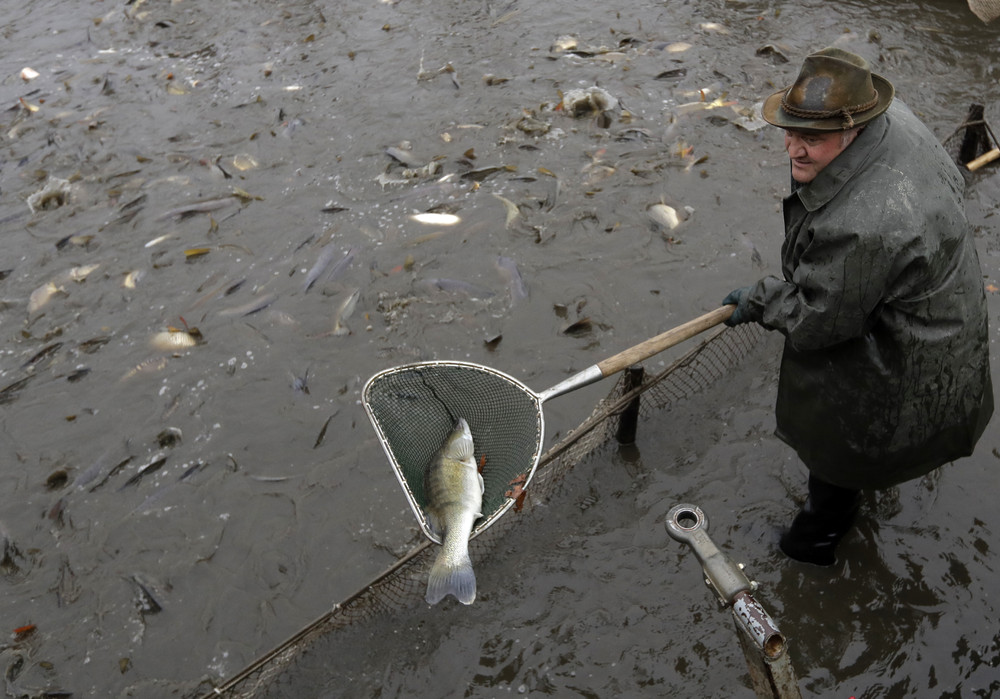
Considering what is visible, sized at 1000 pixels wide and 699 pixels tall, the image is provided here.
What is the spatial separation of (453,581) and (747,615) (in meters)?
1.30

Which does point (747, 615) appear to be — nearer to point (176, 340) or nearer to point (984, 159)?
point (176, 340)

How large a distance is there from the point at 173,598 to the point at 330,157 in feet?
16.2

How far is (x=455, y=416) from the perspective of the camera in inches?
155

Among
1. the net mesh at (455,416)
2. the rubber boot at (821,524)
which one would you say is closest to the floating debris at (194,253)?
the net mesh at (455,416)

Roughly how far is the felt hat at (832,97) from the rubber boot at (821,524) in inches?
67.5

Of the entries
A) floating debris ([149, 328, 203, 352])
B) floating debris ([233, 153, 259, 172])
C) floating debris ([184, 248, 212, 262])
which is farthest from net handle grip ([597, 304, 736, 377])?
floating debris ([233, 153, 259, 172])

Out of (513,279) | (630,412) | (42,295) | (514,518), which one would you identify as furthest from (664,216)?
(42,295)

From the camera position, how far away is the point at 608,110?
26.7 ft

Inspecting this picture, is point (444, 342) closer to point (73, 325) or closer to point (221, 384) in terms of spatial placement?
point (221, 384)

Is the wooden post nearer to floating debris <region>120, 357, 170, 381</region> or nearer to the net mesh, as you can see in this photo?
the net mesh

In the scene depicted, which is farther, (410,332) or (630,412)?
(410,332)

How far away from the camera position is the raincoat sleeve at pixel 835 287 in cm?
283

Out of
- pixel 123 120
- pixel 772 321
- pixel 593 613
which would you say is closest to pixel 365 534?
pixel 593 613

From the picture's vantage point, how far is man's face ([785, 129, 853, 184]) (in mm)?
2949
